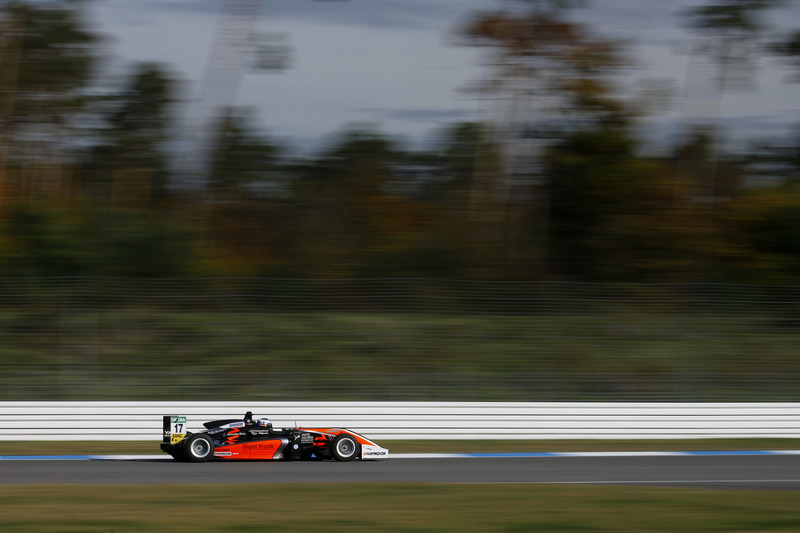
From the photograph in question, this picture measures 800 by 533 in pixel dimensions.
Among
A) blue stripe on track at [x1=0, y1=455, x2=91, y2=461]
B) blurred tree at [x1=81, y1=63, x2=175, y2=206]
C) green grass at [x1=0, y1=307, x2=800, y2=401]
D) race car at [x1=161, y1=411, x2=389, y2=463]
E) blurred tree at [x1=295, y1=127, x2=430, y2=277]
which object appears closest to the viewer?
race car at [x1=161, y1=411, x2=389, y2=463]

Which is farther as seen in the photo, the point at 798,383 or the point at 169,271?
the point at 169,271

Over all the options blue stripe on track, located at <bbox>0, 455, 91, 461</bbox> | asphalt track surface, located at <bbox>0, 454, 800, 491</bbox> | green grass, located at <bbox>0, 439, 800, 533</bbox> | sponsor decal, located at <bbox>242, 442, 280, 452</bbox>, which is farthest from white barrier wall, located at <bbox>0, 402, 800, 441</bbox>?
green grass, located at <bbox>0, 439, 800, 533</bbox>

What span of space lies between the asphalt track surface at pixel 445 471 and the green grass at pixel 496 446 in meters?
0.92

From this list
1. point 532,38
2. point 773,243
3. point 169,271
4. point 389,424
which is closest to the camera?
point 389,424

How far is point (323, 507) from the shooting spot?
6832 mm

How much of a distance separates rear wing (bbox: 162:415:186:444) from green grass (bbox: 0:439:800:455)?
1.49m

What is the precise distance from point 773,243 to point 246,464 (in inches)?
491

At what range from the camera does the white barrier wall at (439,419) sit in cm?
1170

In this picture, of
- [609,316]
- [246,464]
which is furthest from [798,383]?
[246,464]

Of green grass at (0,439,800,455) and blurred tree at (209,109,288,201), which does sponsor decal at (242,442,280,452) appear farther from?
blurred tree at (209,109,288,201)

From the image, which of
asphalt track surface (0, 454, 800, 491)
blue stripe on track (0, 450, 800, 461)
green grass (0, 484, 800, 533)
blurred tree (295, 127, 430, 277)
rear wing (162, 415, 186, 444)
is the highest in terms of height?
blurred tree (295, 127, 430, 277)

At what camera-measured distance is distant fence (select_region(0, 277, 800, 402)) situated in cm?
1218

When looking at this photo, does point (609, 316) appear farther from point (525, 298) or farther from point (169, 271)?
point (169, 271)

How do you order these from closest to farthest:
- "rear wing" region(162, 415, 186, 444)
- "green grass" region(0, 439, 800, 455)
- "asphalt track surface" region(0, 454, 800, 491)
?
1. "asphalt track surface" region(0, 454, 800, 491)
2. "rear wing" region(162, 415, 186, 444)
3. "green grass" region(0, 439, 800, 455)
